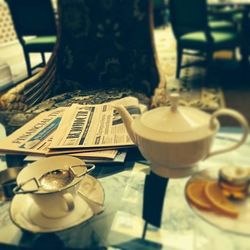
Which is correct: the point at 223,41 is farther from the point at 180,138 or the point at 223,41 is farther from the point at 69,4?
the point at 180,138

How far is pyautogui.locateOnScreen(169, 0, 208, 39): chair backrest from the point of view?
2.08m

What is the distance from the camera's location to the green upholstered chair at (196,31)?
2.10 metres

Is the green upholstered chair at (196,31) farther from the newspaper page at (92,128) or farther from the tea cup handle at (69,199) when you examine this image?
the tea cup handle at (69,199)

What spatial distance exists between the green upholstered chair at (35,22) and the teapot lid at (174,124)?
180cm

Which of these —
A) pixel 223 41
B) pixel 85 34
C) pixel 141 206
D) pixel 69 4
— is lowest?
pixel 223 41

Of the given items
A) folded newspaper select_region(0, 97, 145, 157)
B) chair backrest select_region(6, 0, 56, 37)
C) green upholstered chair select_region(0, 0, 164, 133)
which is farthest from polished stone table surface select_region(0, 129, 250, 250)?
chair backrest select_region(6, 0, 56, 37)

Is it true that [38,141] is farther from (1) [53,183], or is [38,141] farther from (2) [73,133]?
(1) [53,183]

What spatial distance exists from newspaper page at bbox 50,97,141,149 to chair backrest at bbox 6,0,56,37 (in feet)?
5.17

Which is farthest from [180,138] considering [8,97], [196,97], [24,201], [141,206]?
[196,97]

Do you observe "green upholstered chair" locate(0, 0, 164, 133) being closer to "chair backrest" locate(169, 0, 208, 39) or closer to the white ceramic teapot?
the white ceramic teapot

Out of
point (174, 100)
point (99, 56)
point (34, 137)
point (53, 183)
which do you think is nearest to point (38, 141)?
point (34, 137)

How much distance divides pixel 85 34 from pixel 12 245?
970 mm

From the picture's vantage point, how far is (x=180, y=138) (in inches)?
18.2

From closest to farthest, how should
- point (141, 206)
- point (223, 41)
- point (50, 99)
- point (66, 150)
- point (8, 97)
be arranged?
point (141, 206) < point (66, 150) < point (8, 97) < point (50, 99) < point (223, 41)
